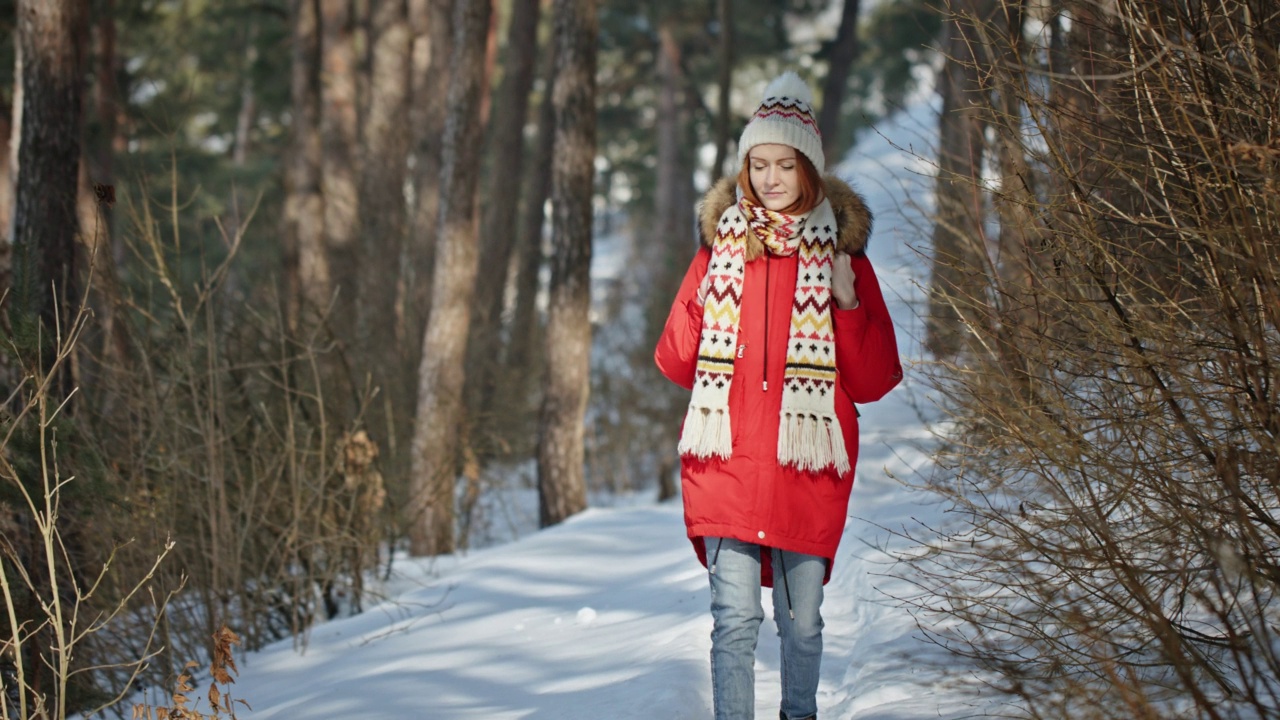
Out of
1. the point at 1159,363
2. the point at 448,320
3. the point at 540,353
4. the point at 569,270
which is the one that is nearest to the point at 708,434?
the point at 1159,363

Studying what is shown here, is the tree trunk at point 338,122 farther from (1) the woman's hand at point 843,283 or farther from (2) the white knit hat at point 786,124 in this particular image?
(1) the woman's hand at point 843,283

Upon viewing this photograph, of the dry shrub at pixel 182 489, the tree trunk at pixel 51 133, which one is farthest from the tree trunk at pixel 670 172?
Answer: the tree trunk at pixel 51 133

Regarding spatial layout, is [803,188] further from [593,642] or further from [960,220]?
[960,220]

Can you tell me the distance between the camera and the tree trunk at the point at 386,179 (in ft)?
37.5

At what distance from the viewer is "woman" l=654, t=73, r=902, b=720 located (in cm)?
310

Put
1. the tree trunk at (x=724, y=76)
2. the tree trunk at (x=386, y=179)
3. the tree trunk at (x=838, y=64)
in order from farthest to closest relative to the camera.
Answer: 1. the tree trunk at (x=838, y=64)
2. the tree trunk at (x=724, y=76)
3. the tree trunk at (x=386, y=179)

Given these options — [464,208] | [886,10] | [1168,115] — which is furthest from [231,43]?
[1168,115]

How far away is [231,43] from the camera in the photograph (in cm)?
2397

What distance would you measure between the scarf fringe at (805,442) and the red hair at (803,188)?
1.82 feet

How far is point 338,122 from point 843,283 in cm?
1171

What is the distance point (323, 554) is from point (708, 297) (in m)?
3.93

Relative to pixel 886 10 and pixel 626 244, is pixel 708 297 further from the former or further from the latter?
pixel 626 244

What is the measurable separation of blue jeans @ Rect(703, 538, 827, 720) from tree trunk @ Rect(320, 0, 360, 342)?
10954 mm

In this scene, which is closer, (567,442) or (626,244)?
(567,442)
